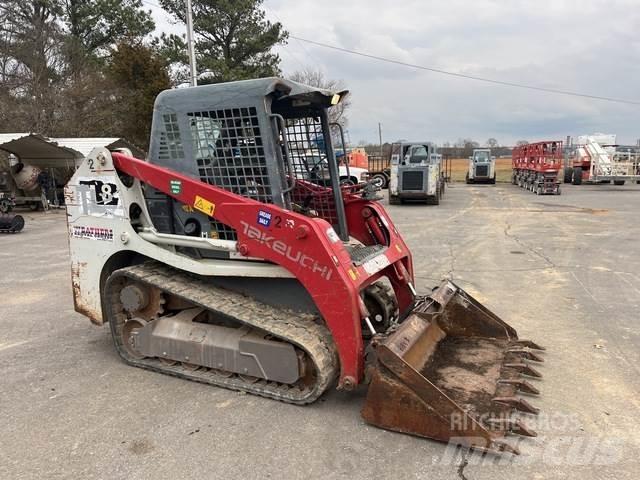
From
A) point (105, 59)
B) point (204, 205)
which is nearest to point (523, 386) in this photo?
point (204, 205)

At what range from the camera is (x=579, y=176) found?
30875 millimetres

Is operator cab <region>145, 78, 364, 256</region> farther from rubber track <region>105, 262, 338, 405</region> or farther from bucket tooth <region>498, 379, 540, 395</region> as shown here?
bucket tooth <region>498, 379, 540, 395</region>

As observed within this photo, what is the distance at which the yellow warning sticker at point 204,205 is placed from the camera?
12.8ft

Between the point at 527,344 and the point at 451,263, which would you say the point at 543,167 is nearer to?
the point at 451,263

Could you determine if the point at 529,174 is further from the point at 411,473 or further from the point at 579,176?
the point at 411,473

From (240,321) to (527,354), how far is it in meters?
2.46

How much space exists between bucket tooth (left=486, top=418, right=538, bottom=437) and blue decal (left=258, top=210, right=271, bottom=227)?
199 cm

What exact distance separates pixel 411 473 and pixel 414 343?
104 centimetres

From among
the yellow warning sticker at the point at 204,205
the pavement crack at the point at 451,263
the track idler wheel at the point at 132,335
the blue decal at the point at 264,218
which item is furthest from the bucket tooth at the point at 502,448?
the pavement crack at the point at 451,263

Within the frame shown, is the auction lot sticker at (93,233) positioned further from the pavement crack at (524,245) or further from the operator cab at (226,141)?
the pavement crack at (524,245)

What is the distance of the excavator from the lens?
136 inches

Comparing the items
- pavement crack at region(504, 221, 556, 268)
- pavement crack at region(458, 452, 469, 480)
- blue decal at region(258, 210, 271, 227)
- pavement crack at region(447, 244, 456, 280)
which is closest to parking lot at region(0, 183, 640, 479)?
pavement crack at region(458, 452, 469, 480)

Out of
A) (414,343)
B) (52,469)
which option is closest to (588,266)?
(414,343)

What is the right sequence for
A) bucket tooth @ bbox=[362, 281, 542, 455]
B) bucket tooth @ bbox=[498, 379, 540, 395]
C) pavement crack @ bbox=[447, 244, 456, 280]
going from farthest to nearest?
pavement crack @ bbox=[447, 244, 456, 280]
bucket tooth @ bbox=[498, 379, 540, 395]
bucket tooth @ bbox=[362, 281, 542, 455]
